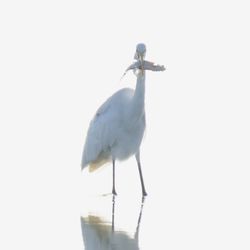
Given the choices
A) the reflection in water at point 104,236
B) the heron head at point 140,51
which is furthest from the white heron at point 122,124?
the reflection in water at point 104,236

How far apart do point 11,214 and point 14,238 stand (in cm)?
239

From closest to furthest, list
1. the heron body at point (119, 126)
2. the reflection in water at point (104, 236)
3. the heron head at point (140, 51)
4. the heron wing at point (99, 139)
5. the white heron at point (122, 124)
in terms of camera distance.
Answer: the reflection in water at point (104, 236), the heron head at point (140, 51), the white heron at point (122, 124), the heron body at point (119, 126), the heron wing at point (99, 139)

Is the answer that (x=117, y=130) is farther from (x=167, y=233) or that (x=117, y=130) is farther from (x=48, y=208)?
(x=167, y=233)

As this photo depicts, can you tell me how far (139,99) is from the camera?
22.7m

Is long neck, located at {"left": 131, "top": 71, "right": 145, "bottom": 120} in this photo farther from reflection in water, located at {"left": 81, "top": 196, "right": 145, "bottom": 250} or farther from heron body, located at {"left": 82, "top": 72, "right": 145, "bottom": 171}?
reflection in water, located at {"left": 81, "top": 196, "right": 145, "bottom": 250}

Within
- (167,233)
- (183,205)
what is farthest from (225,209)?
(167,233)

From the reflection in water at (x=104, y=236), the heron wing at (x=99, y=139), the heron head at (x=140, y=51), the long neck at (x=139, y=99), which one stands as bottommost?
the reflection in water at (x=104, y=236)

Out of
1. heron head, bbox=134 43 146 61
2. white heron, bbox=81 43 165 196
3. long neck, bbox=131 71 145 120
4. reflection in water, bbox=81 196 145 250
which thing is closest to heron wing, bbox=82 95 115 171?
white heron, bbox=81 43 165 196

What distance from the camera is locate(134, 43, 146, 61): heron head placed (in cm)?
2244

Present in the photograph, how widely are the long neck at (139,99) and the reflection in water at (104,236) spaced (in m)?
4.19

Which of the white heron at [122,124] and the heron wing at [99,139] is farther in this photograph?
the heron wing at [99,139]

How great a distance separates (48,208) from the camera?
66.6 ft

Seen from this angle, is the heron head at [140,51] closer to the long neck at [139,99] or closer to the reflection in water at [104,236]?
the long neck at [139,99]

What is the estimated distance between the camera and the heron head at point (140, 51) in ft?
73.6
